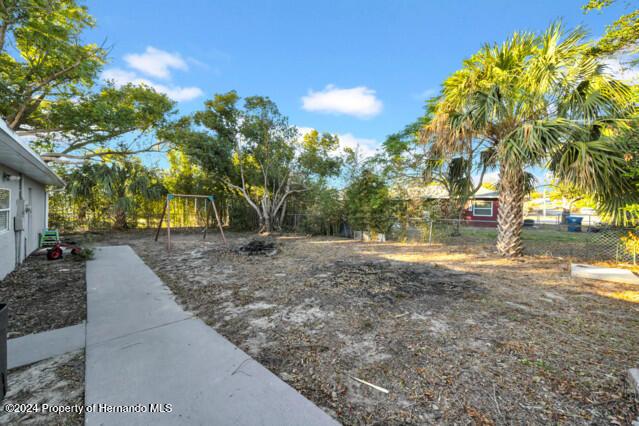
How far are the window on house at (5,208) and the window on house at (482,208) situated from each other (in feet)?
78.3

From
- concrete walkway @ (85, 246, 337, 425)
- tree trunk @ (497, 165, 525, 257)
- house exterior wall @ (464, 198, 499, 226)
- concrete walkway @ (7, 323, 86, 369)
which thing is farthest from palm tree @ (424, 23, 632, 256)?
house exterior wall @ (464, 198, 499, 226)

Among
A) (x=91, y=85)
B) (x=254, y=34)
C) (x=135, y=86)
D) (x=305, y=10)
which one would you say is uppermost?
(x=305, y=10)

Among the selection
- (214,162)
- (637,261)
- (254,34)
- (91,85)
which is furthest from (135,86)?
(637,261)

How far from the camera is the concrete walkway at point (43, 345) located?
2.17m

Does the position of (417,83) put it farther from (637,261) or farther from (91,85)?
(91,85)

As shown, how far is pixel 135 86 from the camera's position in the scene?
11.4 m

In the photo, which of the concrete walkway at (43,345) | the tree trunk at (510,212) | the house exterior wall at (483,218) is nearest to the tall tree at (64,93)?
the concrete walkway at (43,345)

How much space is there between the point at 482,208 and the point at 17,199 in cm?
2448

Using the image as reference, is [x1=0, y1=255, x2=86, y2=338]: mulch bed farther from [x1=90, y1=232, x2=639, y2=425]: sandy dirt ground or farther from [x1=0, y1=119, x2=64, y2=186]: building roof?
[x1=0, y1=119, x2=64, y2=186]: building roof

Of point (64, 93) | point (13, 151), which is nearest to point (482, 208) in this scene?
point (13, 151)

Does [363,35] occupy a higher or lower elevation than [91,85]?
higher

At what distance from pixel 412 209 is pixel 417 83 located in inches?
232

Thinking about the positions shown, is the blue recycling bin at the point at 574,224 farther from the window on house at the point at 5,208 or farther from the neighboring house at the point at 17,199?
the window on house at the point at 5,208

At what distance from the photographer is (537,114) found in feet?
18.3
